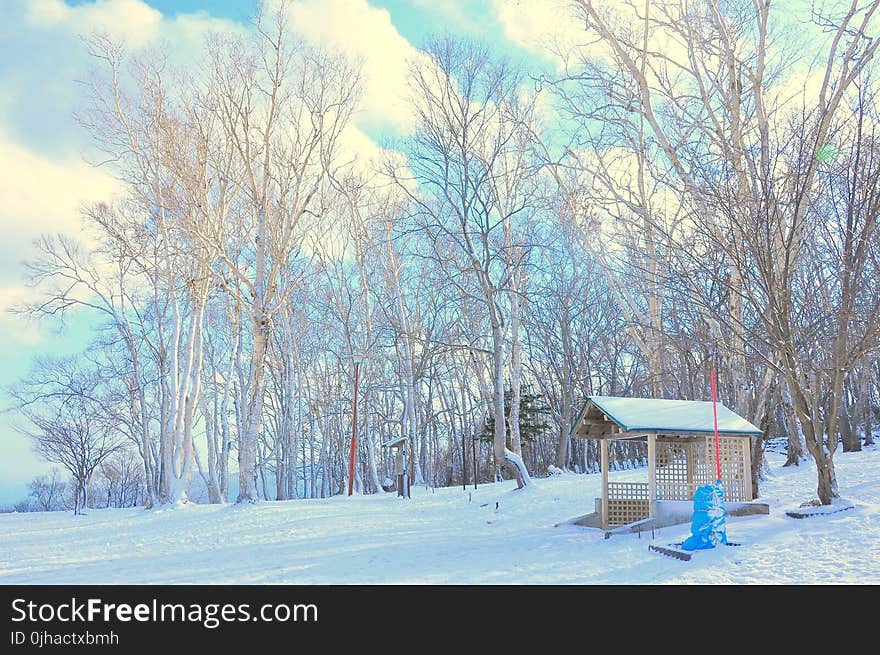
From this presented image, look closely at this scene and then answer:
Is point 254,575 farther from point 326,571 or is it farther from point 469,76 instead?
point 469,76

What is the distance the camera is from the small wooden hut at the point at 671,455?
10.4m

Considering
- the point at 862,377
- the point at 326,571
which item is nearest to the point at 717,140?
the point at 326,571

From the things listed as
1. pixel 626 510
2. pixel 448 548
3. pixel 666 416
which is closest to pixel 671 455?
pixel 666 416

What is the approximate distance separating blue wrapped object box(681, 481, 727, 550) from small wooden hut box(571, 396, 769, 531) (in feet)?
6.65

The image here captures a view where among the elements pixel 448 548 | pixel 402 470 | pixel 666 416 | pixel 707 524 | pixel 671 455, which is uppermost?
pixel 666 416

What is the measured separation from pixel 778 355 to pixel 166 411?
62.9ft

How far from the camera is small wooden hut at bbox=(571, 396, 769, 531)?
10.4 m

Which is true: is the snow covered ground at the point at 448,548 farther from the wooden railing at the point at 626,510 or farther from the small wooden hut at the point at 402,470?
the small wooden hut at the point at 402,470

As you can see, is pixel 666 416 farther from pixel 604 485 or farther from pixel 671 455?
pixel 604 485

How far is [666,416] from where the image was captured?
35.6ft

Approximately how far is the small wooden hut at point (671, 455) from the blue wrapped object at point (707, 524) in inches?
79.8

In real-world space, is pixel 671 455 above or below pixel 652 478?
above

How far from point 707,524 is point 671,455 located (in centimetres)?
354
